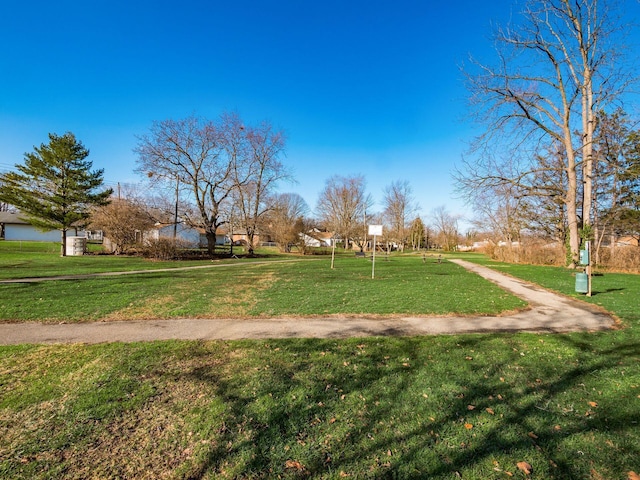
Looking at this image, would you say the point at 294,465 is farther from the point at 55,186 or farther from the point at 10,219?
the point at 10,219

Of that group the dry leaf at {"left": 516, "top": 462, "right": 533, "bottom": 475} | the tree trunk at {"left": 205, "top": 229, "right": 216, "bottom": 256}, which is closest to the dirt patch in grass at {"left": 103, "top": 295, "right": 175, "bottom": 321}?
the dry leaf at {"left": 516, "top": 462, "right": 533, "bottom": 475}

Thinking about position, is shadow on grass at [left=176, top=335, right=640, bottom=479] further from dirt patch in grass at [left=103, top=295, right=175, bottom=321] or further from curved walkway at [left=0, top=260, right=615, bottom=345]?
dirt patch in grass at [left=103, top=295, right=175, bottom=321]

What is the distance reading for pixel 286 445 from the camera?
2.84 metres

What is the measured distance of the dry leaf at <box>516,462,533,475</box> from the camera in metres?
2.49

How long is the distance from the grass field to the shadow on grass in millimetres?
15

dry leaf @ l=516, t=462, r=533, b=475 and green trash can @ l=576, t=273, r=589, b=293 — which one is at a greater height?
green trash can @ l=576, t=273, r=589, b=293

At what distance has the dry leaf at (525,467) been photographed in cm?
249

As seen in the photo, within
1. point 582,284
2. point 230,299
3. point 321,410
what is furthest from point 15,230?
point 582,284

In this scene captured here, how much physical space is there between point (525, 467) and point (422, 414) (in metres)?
0.95

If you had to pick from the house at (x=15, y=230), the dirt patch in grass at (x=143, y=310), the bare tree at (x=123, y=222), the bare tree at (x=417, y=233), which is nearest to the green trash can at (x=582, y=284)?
the dirt patch in grass at (x=143, y=310)

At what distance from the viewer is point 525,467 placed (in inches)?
99.5

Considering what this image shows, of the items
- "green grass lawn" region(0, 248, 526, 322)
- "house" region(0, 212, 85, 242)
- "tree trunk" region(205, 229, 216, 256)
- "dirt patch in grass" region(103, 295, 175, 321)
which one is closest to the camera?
"dirt patch in grass" region(103, 295, 175, 321)

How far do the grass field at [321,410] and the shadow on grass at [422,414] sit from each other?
0.01 metres

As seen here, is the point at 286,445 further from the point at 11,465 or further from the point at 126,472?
the point at 11,465
